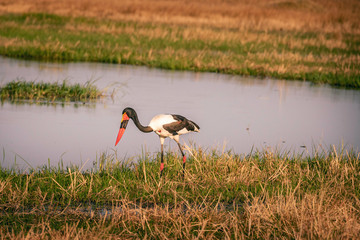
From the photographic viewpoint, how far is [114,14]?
38.8 metres

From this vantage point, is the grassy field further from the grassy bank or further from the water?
the grassy bank

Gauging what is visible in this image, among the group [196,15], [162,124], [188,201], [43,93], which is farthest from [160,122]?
[196,15]

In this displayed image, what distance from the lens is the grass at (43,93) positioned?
14.2 m

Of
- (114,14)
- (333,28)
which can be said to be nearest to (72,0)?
(114,14)

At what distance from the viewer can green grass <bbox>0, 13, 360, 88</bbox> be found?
21422 millimetres

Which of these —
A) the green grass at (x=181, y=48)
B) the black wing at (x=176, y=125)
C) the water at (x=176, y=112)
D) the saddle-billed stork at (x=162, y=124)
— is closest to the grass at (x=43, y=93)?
the water at (x=176, y=112)

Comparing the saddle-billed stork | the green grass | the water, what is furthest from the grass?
the green grass

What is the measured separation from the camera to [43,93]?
47.1 ft

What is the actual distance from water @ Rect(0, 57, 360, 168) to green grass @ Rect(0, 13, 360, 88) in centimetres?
106

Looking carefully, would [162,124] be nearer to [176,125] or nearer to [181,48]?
[176,125]

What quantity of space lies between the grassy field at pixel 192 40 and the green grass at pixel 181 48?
0.03 meters

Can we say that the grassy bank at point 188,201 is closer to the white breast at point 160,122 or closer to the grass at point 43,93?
the white breast at point 160,122

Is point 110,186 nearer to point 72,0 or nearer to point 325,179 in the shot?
point 325,179

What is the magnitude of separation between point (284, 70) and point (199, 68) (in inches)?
113
